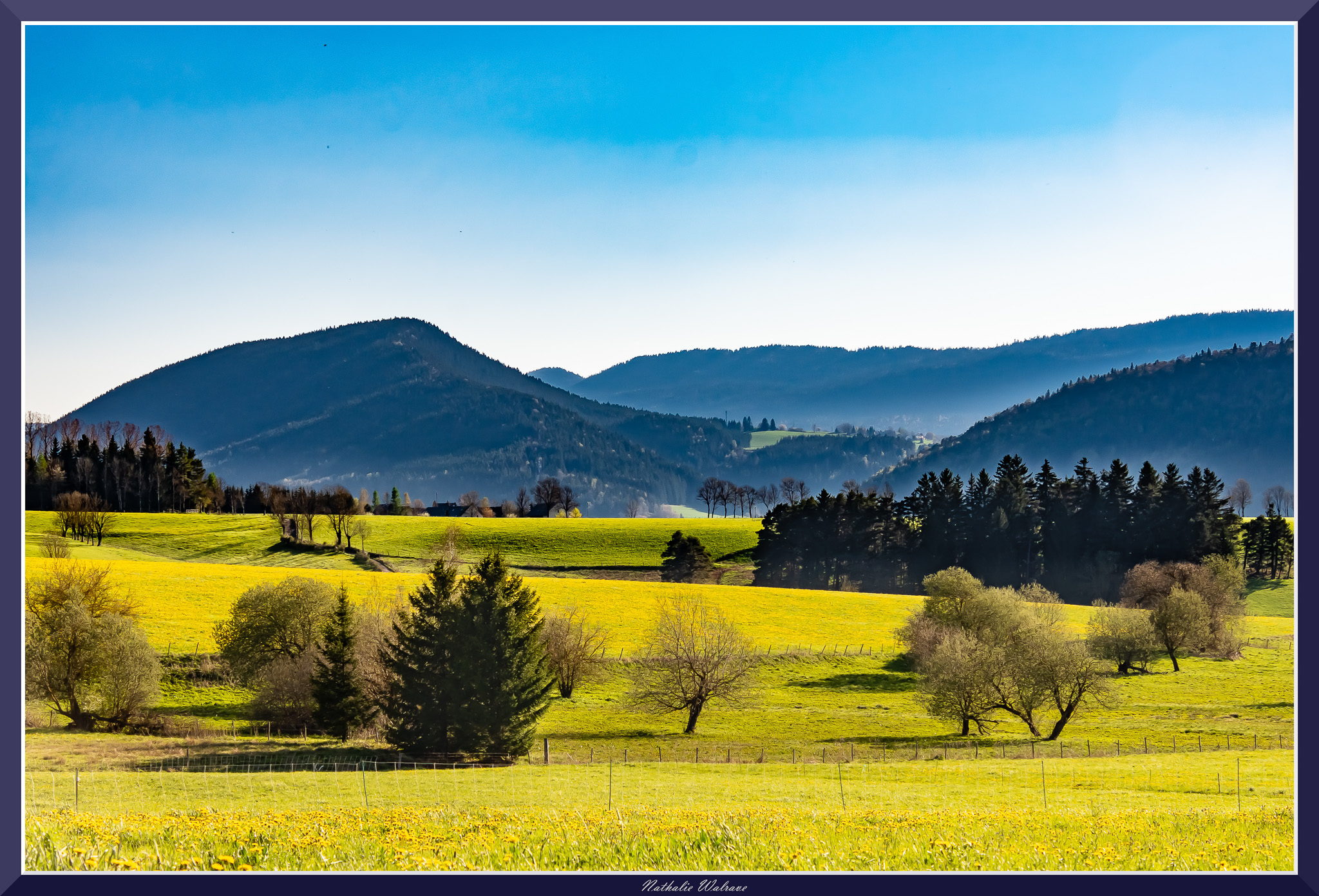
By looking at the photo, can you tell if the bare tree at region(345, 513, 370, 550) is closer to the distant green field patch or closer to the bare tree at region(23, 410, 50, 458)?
the distant green field patch

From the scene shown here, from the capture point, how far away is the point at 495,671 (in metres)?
34.0

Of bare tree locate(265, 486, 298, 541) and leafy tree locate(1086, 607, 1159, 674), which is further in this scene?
bare tree locate(265, 486, 298, 541)

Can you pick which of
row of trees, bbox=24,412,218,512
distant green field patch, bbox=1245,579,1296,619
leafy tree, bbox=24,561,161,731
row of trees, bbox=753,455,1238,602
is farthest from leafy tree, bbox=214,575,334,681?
distant green field patch, bbox=1245,579,1296,619

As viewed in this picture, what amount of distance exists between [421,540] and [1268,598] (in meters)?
92.3

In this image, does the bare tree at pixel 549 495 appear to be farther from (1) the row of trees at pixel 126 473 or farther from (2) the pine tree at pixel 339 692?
(2) the pine tree at pixel 339 692

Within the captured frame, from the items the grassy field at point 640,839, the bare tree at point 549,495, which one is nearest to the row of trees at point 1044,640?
the grassy field at point 640,839

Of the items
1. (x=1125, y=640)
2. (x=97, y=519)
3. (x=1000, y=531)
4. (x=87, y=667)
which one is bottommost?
(x=1125, y=640)

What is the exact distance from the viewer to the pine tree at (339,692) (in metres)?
38.7

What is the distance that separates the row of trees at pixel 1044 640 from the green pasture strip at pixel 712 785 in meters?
7.30

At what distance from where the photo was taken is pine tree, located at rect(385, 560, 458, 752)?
33.0 m

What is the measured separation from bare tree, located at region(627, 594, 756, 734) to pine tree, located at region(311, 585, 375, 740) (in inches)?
551

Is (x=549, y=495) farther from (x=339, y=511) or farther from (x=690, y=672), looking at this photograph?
(x=690, y=672)

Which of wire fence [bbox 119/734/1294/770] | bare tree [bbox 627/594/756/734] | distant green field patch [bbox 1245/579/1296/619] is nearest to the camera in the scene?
wire fence [bbox 119/734/1294/770]

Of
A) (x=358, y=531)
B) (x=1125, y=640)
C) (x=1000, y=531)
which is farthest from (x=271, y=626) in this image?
(x=1000, y=531)
